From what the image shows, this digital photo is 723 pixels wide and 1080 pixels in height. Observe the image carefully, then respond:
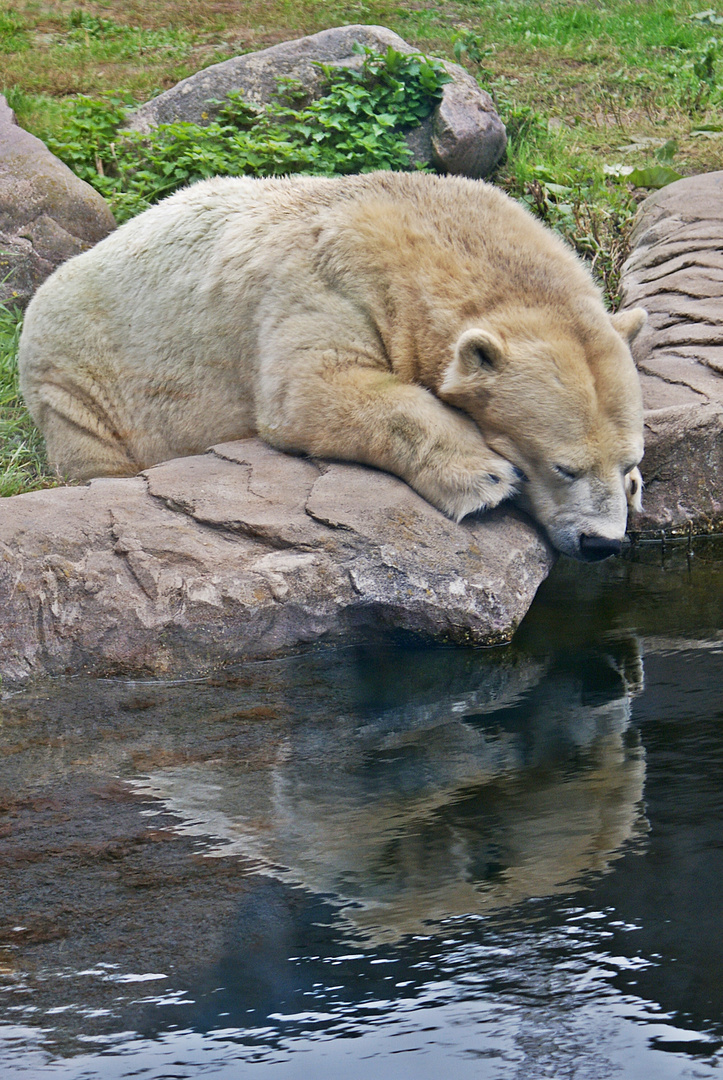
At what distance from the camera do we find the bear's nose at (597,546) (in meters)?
4.20

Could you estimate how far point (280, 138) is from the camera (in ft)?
25.2

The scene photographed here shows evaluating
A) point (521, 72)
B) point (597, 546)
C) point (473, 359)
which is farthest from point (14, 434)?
point (521, 72)

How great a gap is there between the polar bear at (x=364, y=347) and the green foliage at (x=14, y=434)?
7.0 inches

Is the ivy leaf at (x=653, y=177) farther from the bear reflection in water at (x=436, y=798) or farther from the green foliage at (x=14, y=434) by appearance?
the bear reflection in water at (x=436, y=798)

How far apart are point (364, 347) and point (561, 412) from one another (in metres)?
0.94

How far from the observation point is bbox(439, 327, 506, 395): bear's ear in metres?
4.18

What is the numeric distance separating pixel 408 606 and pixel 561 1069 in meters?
2.08

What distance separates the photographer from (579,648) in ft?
13.2

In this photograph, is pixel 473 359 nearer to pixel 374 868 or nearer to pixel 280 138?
pixel 374 868

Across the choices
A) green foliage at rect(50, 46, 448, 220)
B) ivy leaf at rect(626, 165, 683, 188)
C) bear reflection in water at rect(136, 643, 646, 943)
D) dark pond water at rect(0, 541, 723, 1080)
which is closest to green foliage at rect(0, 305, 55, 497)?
green foliage at rect(50, 46, 448, 220)

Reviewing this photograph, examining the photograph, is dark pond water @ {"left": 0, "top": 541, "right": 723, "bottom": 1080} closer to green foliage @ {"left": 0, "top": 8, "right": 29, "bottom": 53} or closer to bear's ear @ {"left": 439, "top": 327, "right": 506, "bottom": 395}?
bear's ear @ {"left": 439, "top": 327, "right": 506, "bottom": 395}

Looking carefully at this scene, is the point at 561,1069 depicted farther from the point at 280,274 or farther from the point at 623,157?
the point at 623,157

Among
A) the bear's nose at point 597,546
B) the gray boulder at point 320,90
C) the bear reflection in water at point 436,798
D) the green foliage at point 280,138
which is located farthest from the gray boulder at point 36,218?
the bear reflection in water at point 436,798

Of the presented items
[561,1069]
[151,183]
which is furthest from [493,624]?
[151,183]
